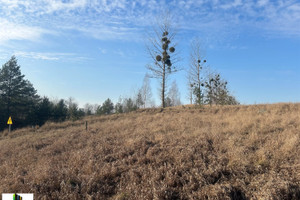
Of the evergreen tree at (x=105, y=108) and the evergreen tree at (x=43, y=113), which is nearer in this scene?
the evergreen tree at (x=43, y=113)

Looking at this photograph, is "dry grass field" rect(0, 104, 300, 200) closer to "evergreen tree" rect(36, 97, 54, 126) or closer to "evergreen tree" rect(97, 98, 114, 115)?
"evergreen tree" rect(36, 97, 54, 126)

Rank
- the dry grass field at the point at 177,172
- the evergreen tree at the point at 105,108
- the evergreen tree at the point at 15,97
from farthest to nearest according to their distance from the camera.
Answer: the evergreen tree at the point at 105,108 → the evergreen tree at the point at 15,97 → the dry grass field at the point at 177,172

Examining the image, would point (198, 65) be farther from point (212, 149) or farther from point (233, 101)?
point (212, 149)

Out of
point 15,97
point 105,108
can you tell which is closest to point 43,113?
point 15,97

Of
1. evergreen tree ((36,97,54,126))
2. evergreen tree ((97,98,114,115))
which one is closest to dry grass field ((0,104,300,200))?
evergreen tree ((36,97,54,126))

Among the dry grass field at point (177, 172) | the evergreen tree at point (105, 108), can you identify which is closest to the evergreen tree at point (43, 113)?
the evergreen tree at point (105, 108)

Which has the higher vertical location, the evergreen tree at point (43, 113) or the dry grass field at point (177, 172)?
the evergreen tree at point (43, 113)

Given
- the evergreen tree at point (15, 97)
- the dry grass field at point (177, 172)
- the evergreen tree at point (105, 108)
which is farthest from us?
the evergreen tree at point (105, 108)

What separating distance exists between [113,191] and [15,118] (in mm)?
32338

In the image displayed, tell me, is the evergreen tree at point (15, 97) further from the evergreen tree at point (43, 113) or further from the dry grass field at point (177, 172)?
the dry grass field at point (177, 172)

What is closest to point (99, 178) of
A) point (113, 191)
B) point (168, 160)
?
point (113, 191)

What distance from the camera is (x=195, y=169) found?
4.21 meters

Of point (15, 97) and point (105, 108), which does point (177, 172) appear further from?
point (105, 108)

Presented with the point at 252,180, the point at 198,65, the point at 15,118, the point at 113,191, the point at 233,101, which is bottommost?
the point at 113,191
